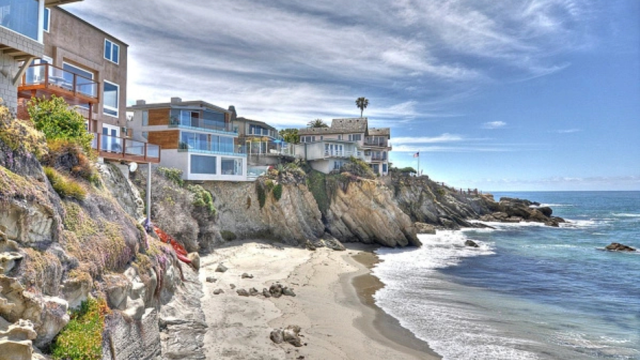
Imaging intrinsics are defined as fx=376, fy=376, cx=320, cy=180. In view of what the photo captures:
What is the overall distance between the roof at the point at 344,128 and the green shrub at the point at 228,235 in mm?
32613

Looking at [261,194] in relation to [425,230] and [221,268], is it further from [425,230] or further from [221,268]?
[425,230]

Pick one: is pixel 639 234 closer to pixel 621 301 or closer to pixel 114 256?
pixel 621 301

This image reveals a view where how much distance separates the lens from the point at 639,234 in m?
56.2

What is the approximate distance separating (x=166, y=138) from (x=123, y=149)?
12.4m

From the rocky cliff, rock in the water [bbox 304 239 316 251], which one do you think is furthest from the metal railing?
rock in the water [bbox 304 239 316 251]

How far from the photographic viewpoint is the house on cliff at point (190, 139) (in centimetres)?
3225

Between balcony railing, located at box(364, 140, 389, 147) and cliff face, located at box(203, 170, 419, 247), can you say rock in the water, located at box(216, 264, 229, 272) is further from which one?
balcony railing, located at box(364, 140, 389, 147)

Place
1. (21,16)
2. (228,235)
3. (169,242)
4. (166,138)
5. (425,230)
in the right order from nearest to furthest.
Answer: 1. (21,16)
2. (169,242)
3. (166,138)
4. (228,235)
5. (425,230)

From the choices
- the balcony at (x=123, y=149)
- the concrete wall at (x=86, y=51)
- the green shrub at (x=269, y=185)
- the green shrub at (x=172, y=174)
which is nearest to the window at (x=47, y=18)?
the concrete wall at (x=86, y=51)

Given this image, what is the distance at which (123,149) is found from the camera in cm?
2102

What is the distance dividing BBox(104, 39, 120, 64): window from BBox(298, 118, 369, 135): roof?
38249mm

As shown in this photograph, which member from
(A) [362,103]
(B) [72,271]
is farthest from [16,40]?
(A) [362,103]

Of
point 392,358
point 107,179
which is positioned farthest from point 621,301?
point 107,179

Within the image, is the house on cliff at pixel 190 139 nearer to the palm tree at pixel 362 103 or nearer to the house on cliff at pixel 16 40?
the house on cliff at pixel 16 40
